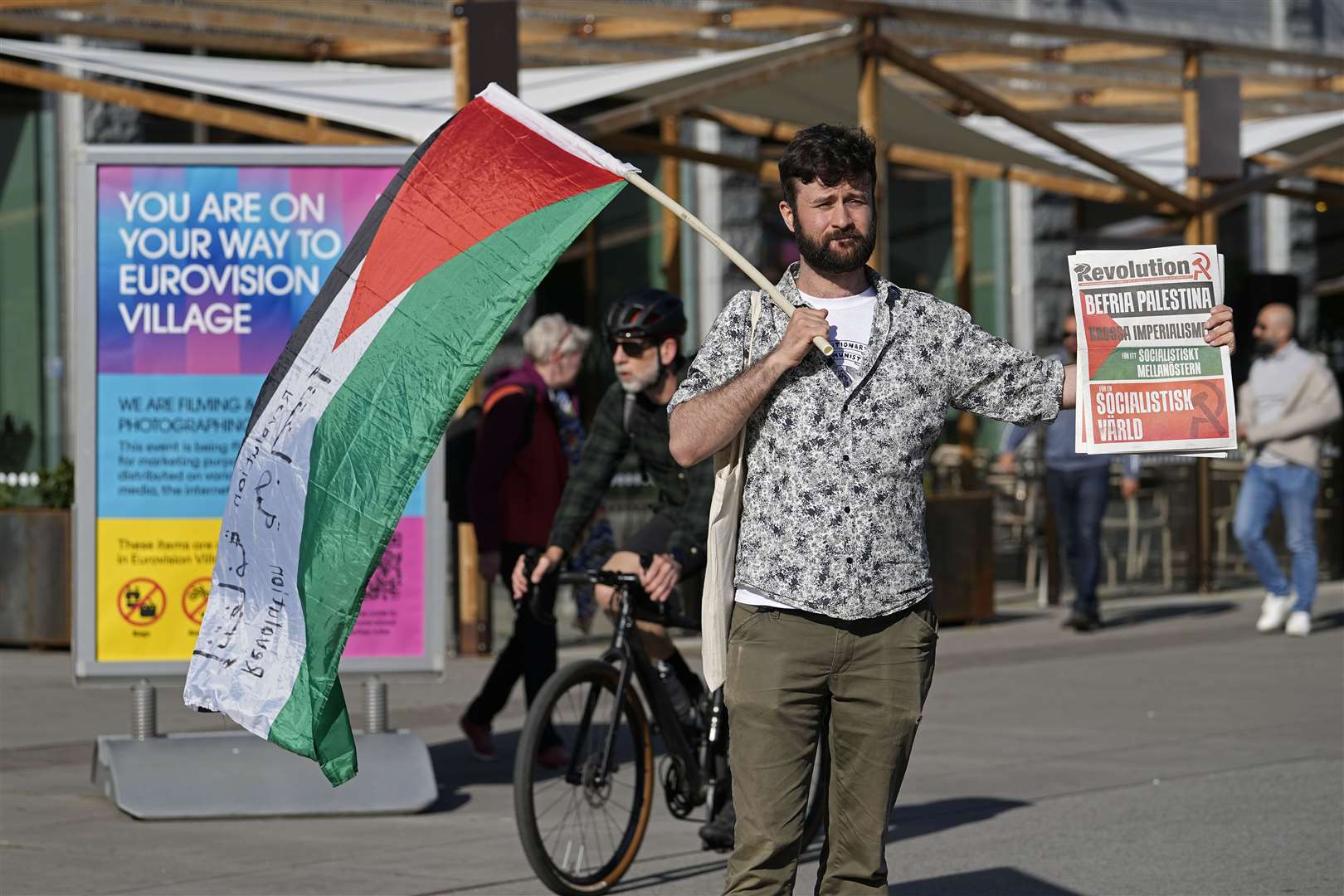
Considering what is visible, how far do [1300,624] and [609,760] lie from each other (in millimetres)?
7691

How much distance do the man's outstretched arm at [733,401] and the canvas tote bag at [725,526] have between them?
0.38 ft

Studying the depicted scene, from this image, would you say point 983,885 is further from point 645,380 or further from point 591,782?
point 645,380

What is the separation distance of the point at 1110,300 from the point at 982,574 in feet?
30.3

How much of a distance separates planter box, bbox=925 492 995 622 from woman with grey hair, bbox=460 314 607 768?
5.07 metres

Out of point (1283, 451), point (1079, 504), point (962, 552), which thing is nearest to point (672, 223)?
point (962, 552)

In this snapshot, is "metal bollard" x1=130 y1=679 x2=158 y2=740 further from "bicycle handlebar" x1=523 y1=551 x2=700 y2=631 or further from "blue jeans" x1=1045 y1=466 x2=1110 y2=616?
"blue jeans" x1=1045 y1=466 x2=1110 y2=616

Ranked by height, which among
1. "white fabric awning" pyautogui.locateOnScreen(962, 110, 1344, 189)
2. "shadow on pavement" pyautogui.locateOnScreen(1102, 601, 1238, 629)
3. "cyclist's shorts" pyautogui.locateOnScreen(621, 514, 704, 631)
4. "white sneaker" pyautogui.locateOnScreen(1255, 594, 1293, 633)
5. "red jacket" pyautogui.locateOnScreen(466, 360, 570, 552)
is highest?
"white fabric awning" pyautogui.locateOnScreen(962, 110, 1344, 189)

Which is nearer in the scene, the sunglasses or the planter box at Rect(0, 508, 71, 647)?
the sunglasses

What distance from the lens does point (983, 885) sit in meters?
6.37

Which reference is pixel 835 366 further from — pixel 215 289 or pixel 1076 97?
pixel 1076 97

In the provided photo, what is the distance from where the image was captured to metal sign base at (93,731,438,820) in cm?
757

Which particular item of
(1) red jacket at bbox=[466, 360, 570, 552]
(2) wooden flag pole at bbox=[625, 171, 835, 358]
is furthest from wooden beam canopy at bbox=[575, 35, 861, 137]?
(2) wooden flag pole at bbox=[625, 171, 835, 358]

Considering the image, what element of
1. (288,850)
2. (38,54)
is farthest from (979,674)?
(38,54)

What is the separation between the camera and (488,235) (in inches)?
189
